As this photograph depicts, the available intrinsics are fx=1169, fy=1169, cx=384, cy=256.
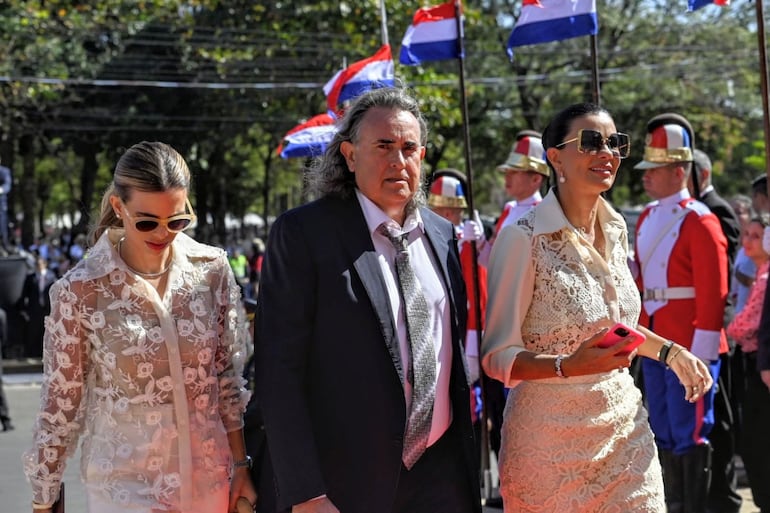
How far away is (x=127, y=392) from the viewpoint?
372 cm

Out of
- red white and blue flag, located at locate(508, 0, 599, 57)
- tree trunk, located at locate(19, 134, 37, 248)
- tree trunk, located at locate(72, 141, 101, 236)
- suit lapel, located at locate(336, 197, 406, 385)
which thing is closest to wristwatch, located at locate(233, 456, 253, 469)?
suit lapel, located at locate(336, 197, 406, 385)

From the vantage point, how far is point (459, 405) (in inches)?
143

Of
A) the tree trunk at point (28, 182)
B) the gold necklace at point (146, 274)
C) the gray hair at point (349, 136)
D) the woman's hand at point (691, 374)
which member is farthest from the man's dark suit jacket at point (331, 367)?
the tree trunk at point (28, 182)

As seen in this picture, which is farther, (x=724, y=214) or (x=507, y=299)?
(x=724, y=214)

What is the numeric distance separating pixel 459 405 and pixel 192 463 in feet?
2.92

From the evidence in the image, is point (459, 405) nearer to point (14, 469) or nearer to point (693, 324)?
point (693, 324)

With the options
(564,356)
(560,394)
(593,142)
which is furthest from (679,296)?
(564,356)

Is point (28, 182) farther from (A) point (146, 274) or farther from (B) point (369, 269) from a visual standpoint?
(B) point (369, 269)

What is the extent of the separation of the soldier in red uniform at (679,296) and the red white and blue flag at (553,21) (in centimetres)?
104

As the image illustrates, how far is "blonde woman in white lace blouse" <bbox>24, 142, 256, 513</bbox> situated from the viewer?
3711 mm

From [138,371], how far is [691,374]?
1857mm

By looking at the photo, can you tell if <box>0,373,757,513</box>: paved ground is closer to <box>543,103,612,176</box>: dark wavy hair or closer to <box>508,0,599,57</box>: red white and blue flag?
<box>508,0,599,57</box>: red white and blue flag

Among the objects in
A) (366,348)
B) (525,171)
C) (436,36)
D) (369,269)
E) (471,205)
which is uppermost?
(436,36)

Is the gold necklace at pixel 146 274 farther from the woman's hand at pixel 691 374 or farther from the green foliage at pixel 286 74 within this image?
the green foliage at pixel 286 74
